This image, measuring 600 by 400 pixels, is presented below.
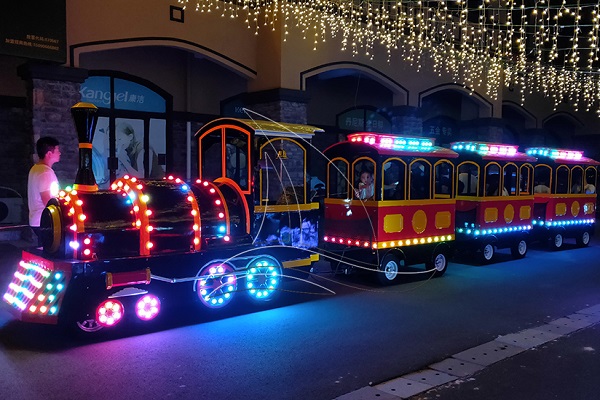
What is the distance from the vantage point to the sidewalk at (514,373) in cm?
487

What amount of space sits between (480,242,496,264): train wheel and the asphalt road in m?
2.29

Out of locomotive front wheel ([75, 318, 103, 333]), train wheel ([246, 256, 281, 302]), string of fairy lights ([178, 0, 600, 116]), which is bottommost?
locomotive front wheel ([75, 318, 103, 333])

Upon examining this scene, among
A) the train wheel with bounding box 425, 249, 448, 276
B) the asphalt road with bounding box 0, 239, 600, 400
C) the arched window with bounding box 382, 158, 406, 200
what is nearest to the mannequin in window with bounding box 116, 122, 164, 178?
the asphalt road with bounding box 0, 239, 600, 400

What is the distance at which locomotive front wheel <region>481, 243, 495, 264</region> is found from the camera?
11.9 metres

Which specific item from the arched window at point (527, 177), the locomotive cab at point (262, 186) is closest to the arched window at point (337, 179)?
the locomotive cab at point (262, 186)

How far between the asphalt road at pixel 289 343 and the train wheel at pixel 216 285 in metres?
0.21

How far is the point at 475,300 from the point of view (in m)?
8.46

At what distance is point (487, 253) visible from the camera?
39.6 ft

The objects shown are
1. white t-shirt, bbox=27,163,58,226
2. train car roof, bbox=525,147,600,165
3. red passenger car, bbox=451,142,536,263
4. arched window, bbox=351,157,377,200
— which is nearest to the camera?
white t-shirt, bbox=27,163,58,226

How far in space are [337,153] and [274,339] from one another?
4676 millimetres

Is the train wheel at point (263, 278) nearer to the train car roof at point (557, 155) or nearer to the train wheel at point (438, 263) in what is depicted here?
the train wheel at point (438, 263)

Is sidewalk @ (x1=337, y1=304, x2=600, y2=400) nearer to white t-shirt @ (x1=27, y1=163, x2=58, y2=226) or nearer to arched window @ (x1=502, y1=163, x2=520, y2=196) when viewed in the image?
white t-shirt @ (x1=27, y1=163, x2=58, y2=226)

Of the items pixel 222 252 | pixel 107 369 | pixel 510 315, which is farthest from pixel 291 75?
pixel 107 369

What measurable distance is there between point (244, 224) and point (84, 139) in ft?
8.20
